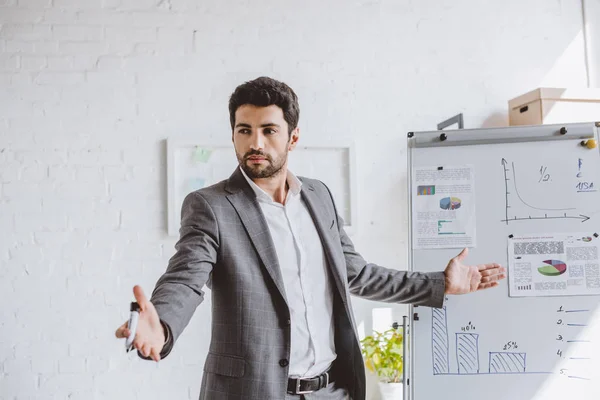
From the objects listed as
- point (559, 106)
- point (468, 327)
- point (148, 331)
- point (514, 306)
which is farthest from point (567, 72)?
point (148, 331)

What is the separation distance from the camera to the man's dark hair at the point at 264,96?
67.5 inches

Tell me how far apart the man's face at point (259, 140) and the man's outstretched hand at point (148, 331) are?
0.57 meters

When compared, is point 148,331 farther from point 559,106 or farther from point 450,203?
point 559,106

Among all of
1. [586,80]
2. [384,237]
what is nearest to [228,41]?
[384,237]

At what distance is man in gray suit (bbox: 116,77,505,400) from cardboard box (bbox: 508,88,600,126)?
1181mm

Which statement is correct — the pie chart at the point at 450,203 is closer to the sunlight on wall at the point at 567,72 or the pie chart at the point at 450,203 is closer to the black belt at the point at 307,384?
the black belt at the point at 307,384

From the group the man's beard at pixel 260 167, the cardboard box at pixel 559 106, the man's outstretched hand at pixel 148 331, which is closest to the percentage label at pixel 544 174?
the cardboard box at pixel 559 106

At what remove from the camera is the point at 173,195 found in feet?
8.45

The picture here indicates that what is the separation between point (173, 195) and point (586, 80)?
2037 mm

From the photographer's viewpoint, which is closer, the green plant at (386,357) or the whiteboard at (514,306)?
the whiteboard at (514,306)

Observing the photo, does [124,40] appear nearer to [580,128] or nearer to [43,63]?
[43,63]

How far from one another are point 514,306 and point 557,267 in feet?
0.66

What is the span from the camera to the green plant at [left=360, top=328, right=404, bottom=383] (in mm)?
2506

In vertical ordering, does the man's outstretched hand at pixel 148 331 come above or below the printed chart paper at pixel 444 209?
below
